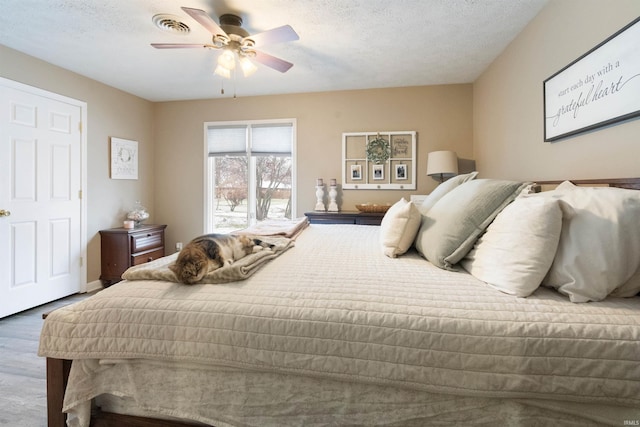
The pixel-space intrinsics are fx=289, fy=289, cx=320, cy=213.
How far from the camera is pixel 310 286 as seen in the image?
3.72 feet

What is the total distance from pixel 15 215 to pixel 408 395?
3.74 m

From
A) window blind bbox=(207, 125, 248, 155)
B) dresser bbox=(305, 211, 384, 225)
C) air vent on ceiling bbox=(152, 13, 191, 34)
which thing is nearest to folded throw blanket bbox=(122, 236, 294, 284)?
air vent on ceiling bbox=(152, 13, 191, 34)

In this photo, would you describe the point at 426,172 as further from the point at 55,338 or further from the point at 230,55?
the point at 55,338

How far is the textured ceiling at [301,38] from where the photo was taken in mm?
2160

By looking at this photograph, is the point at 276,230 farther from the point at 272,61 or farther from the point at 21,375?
the point at 21,375

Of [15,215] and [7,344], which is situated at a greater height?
[15,215]

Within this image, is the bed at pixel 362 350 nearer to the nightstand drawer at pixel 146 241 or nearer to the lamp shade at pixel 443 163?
the lamp shade at pixel 443 163

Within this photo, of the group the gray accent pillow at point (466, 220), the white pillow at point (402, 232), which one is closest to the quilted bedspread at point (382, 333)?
the gray accent pillow at point (466, 220)

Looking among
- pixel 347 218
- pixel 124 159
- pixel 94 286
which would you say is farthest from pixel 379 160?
pixel 94 286

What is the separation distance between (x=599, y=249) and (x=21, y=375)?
312 centimetres

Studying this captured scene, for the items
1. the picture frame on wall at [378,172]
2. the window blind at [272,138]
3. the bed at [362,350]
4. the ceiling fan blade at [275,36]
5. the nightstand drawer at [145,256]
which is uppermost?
the ceiling fan blade at [275,36]

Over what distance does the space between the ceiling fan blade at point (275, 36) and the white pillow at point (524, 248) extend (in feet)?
5.98

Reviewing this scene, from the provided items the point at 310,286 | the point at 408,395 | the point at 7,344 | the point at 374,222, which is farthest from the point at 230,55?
the point at 7,344

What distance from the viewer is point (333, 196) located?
4.02 metres
